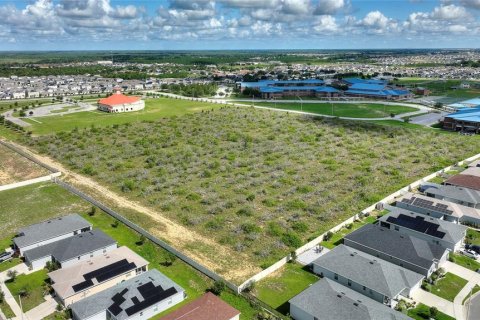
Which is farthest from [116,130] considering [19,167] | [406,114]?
[406,114]

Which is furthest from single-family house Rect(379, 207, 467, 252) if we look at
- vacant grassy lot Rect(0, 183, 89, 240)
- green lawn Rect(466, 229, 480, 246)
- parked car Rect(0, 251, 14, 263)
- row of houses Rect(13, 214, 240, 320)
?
parked car Rect(0, 251, 14, 263)

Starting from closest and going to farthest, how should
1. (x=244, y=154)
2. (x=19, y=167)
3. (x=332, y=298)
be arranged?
(x=332, y=298)
(x=19, y=167)
(x=244, y=154)

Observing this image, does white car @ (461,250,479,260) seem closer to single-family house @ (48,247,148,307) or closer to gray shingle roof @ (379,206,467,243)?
gray shingle roof @ (379,206,467,243)

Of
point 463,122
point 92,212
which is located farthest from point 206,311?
point 463,122

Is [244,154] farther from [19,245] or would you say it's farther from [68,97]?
[68,97]

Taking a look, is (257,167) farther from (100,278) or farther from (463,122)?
(463,122)

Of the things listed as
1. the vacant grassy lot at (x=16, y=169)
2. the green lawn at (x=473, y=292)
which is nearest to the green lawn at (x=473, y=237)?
the green lawn at (x=473, y=292)

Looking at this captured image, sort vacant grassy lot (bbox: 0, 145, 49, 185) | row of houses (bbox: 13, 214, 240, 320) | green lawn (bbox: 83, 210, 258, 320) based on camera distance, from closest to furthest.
A: row of houses (bbox: 13, 214, 240, 320)
green lawn (bbox: 83, 210, 258, 320)
vacant grassy lot (bbox: 0, 145, 49, 185)
